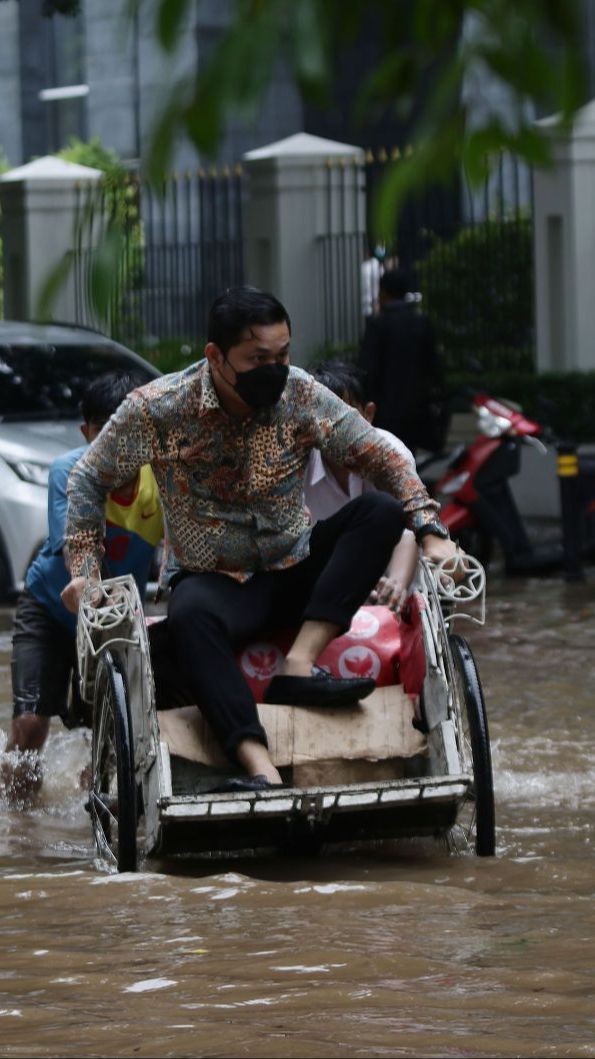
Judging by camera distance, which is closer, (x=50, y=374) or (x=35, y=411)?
(x=35, y=411)

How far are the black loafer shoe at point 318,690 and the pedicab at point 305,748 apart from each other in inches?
1.8

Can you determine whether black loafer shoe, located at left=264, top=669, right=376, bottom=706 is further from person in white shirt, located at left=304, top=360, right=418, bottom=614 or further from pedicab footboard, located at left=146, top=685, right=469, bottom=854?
person in white shirt, located at left=304, top=360, right=418, bottom=614

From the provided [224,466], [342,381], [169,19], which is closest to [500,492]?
[342,381]

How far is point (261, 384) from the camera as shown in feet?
20.5

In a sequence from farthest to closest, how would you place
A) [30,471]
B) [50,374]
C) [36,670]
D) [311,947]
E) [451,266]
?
1. [451,266]
2. [50,374]
3. [30,471]
4. [36,670]
5. [311,947]

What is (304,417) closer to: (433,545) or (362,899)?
(433,545)

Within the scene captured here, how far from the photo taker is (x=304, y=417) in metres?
6.42

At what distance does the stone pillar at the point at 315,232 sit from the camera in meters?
20.1

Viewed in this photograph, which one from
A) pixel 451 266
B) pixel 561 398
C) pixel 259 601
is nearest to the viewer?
pixel 259 601

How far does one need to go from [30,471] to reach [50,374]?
135cm

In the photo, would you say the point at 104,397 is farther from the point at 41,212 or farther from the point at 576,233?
the point at 41,212

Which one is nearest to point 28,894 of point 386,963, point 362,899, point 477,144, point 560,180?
point 362,899

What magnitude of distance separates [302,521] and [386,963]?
5.73ft

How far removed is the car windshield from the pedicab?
7305 mm
